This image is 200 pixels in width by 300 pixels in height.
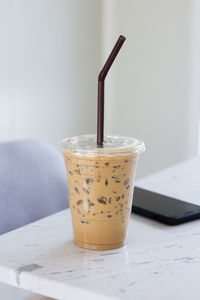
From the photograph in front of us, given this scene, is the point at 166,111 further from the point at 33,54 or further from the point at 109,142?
the point at 109,142

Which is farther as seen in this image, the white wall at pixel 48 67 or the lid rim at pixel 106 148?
the white wall at pixel 48 67

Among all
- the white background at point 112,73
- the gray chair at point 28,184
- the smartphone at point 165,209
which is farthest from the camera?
the white background at point 112,73

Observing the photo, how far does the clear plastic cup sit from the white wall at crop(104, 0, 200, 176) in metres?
2.65

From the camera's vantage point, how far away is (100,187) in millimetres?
772

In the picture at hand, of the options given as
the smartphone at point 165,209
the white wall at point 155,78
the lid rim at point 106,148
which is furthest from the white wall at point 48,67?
the lid rim at point 106,148

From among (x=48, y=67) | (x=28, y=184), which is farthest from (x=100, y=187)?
(x=48, y=67)

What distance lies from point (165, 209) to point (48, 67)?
7.23ft

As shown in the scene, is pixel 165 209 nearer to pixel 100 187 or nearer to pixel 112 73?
pixel 100 187

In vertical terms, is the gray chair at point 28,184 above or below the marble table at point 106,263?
below

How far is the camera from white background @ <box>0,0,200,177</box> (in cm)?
290

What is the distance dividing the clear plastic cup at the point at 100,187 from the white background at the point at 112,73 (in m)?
2.05

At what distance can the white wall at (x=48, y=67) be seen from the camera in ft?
9.07

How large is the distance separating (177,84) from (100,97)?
8.87ft

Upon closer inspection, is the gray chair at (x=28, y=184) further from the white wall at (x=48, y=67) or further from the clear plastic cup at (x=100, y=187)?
the white wall at (x=48, y=67)
